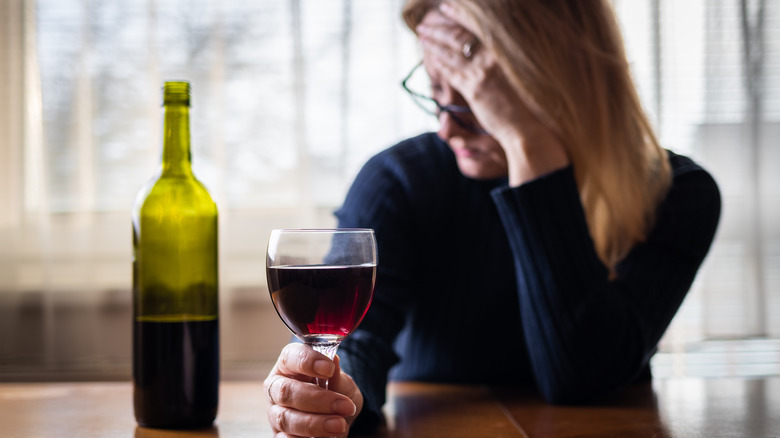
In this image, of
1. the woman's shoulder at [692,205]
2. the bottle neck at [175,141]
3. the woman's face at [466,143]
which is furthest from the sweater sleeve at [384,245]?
the woman's shoulder at [692,205]

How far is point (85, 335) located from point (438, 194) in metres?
1.62

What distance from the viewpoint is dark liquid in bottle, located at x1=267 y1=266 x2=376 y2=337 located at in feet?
2.03

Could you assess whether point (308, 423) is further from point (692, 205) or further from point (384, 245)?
point (692, 205)

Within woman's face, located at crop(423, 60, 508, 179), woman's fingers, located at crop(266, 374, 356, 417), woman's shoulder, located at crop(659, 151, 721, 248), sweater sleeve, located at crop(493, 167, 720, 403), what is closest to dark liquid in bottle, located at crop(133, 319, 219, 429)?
woman's fingers, located at crop(266, 374, 356, 417)

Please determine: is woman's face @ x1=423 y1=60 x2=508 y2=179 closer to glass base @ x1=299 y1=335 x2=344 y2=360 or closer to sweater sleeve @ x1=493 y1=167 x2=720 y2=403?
sweater sleeve @ x1=493 y1=167 x2=720 y2=403

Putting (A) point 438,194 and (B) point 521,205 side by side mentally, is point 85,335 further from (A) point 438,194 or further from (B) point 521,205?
(B) point 521,205

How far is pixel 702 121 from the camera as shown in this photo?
2.41 metres

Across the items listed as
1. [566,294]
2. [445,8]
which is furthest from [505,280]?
[445,8]

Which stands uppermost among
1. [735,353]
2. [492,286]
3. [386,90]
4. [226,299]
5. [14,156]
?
[386,90]

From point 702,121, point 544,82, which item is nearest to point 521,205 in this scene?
point 544,82

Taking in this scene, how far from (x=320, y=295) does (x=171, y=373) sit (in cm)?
24

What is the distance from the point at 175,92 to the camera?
759 millimetres

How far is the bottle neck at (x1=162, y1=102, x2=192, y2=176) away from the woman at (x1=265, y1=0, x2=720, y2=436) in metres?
0.33

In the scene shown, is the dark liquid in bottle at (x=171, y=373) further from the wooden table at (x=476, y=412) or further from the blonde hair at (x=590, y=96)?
the blonde hair at (x=590, y=96)
